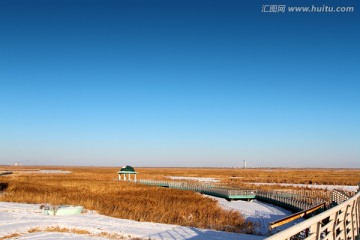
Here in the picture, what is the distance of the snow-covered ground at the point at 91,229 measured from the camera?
13.2 metres

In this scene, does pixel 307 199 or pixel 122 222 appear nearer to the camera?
pixel 122 222

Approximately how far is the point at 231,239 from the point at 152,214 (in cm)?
765

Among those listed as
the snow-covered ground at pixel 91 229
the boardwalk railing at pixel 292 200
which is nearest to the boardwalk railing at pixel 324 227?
the snow-covered ground at pixel 91 229

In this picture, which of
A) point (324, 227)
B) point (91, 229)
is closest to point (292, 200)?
Result: point (91, 229)

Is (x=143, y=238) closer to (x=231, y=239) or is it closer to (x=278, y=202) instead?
(x=231, y=239)

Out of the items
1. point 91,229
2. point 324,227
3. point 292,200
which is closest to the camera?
point 324,227

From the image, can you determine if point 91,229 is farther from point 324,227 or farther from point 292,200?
point 292,200

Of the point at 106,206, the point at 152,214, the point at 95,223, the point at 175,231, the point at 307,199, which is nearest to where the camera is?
the point at 175,231

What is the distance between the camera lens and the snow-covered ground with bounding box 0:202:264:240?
1325cm

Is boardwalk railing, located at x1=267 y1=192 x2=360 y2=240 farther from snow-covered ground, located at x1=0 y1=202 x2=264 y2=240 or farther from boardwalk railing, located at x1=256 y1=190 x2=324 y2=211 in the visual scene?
boardwalk railing, located at x1=256 y1=190 x2=324 y2=211

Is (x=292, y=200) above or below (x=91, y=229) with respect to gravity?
below

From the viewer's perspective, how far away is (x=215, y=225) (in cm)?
1762

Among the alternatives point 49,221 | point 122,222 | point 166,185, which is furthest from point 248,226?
point 166,185

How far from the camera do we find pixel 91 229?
14422 mm
